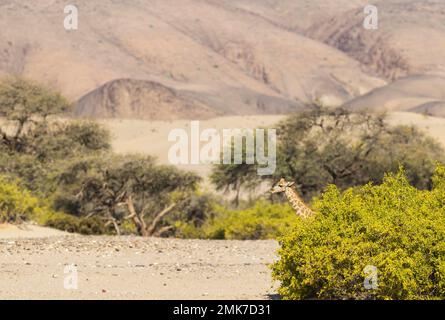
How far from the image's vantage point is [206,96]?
129000mm

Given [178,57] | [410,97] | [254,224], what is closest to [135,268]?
[254,224]

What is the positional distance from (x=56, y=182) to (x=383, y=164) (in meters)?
12.1

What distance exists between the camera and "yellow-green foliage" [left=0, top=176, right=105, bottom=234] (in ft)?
91.0

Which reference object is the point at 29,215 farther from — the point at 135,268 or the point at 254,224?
the point at 135,268

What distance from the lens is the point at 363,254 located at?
1342 centimetres

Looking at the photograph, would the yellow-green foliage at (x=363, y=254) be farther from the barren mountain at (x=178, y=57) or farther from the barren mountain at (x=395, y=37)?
the barren mountain at (x=395, y=37)

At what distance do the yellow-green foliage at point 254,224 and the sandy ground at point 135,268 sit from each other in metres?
3.60

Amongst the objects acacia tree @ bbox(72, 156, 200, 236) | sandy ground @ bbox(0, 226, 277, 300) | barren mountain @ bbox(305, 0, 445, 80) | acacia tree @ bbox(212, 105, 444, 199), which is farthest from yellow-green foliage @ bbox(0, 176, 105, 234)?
barren mountain @ bbox(305, 0, 445, 80)

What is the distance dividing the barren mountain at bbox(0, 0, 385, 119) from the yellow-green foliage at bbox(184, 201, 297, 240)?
85601mm

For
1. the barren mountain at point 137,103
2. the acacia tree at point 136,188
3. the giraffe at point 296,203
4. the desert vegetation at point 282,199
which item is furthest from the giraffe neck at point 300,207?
Answer: the barren mountain at point 137,103

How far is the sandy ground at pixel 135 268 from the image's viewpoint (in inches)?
618

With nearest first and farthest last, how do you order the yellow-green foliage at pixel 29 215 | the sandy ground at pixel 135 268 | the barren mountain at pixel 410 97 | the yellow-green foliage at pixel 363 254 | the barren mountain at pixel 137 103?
the yellow-green foliage at pixel 363 254
the sandy ground at pixel 135 268
the yellow-green foliage at pixel 29 215
the barren mountain at pixel 410 97
the barren mountain at pixel 137 103

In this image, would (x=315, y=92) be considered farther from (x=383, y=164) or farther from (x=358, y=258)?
(x=358, y=258)
